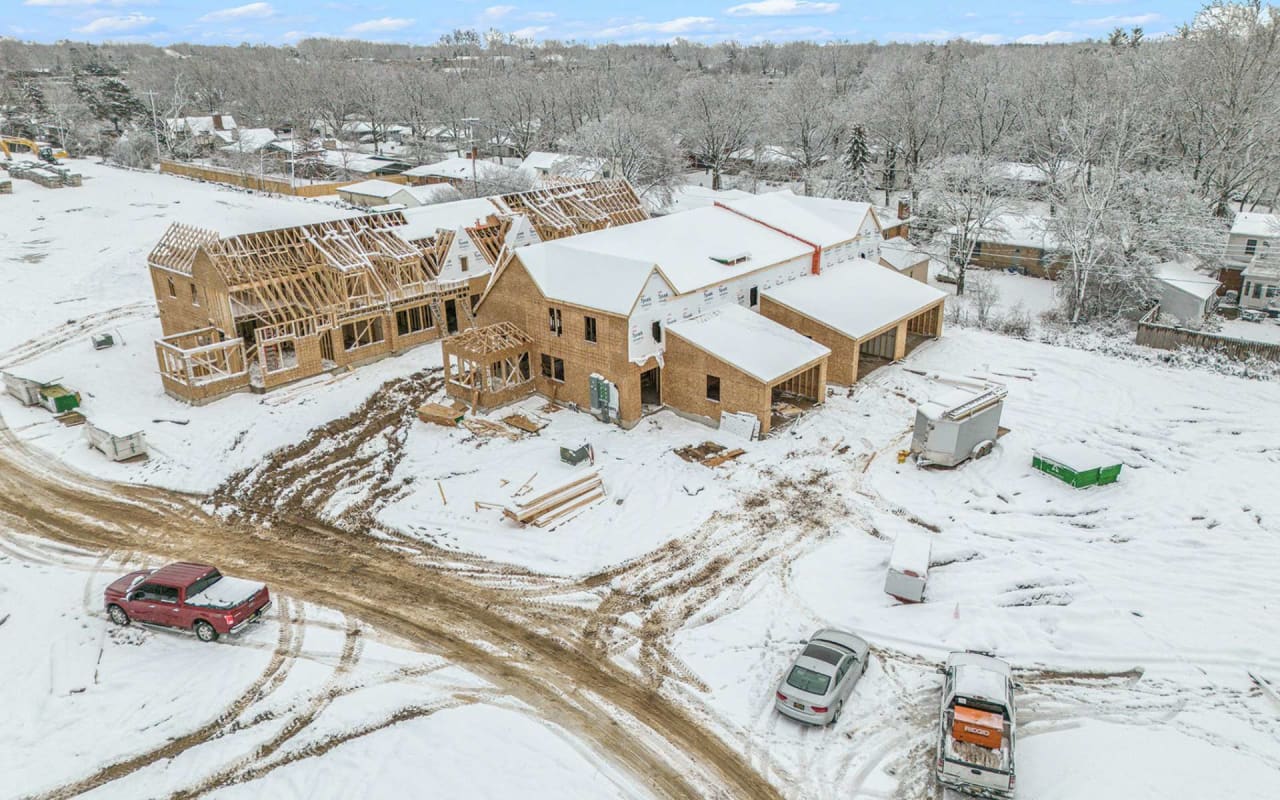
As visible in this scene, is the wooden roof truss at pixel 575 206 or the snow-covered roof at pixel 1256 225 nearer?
the wooden roof truss at pixel 575 206

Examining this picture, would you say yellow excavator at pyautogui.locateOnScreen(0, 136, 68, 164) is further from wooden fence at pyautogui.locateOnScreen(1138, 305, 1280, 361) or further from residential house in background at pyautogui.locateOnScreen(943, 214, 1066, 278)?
wooden fence at pyautogui.locateOnScreen(1138, 305, 1280, 361)

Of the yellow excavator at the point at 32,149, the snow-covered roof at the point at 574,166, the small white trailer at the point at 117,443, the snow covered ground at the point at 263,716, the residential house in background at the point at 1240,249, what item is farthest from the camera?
the yellow excavator at the point at 32,149

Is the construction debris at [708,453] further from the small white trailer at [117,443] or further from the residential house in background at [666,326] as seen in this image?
the small white trailer at [117,443]

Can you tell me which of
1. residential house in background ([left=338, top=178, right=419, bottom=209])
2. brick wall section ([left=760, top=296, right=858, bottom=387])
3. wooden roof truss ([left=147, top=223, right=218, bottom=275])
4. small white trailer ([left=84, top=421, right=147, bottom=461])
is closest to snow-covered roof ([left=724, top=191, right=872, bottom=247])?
brick wall section ([left=760, top=296, right=858, bottom=387])

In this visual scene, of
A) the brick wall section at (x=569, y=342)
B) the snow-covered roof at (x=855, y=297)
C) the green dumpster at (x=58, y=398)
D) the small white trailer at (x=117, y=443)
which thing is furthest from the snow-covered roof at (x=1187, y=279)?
the green dumpster at (x=58, y=398)

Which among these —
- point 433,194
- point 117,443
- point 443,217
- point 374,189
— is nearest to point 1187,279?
point 443,217
